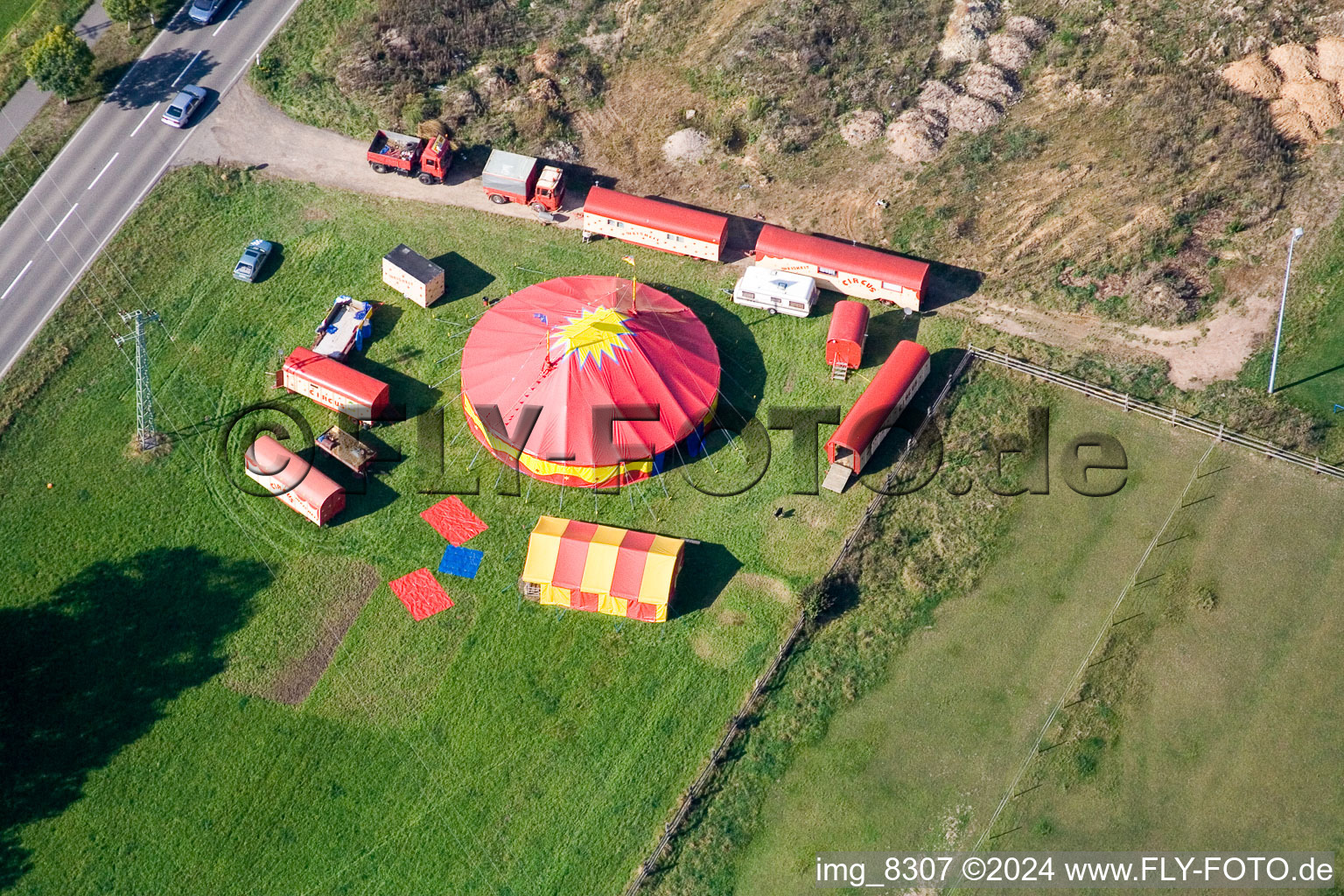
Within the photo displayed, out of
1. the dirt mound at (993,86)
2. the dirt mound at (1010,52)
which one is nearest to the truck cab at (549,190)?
the dirt mound at (993,86)

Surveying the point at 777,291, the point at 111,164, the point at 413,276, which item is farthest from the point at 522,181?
the point at 111,164

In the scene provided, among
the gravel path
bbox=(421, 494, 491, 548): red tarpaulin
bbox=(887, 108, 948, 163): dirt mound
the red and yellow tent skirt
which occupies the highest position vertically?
bbox=(887, 108, 948, 163): dirt mound

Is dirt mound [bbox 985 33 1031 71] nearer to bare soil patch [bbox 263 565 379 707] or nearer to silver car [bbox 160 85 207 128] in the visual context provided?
bare soil patch [bbox 263 565 379 707]

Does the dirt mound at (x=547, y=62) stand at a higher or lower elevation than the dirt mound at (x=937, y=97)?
lower

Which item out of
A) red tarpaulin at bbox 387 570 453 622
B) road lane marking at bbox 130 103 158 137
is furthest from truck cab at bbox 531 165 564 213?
road lane marking at bbox 130 103 158 137

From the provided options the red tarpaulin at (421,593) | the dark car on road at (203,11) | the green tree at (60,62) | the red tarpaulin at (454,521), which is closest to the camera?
the red tarpaulin at (421,593)

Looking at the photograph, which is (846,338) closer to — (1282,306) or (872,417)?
(872,417)

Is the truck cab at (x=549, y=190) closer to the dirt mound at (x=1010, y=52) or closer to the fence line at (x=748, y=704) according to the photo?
→ the fence line at (x=748, y=704)
